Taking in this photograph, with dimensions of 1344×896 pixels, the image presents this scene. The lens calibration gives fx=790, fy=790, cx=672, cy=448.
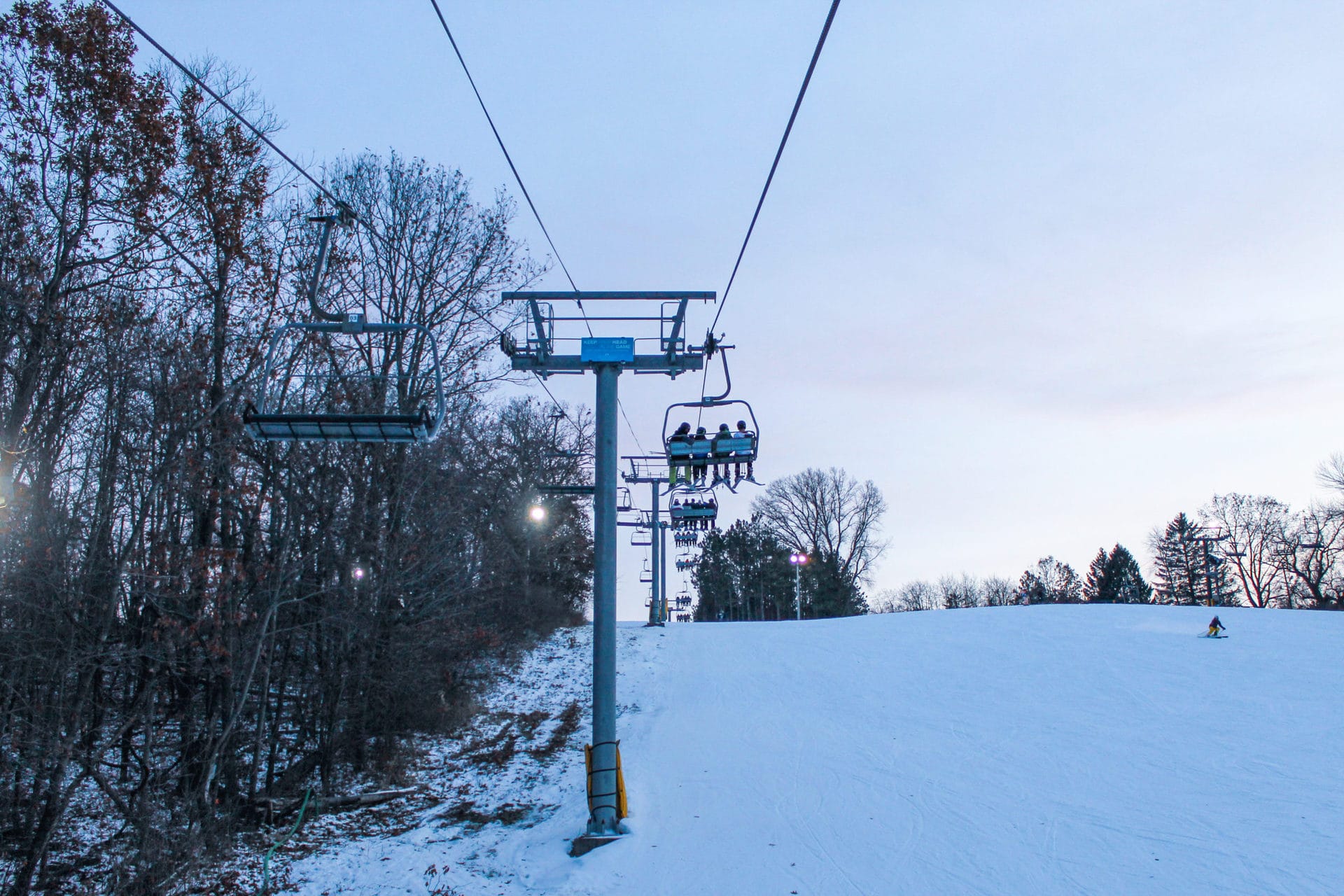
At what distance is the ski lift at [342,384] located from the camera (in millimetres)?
6520

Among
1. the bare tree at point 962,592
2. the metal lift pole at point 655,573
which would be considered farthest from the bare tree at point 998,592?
the metal lift pole at point 655,573

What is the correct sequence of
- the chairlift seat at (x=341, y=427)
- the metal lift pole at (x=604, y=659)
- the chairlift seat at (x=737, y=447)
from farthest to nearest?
the chairlift seat at (x=737, y=447) < the metal lift pole at (x=604, y=659) < the chairlift seat at (x=341, y=427)

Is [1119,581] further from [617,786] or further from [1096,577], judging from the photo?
[617,786]

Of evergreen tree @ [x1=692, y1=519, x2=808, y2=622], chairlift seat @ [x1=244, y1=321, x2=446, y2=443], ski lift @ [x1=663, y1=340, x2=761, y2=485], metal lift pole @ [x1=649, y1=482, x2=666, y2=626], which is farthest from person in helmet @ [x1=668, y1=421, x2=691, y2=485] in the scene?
evergreen tree @ [x1=692, y1=519, x2=808, y2=622]

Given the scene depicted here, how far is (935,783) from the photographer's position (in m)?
13.0

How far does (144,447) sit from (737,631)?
2515 cm

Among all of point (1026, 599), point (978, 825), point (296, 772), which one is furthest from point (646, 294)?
point (1026, 599)

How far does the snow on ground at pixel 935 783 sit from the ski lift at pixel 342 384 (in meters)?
5.97

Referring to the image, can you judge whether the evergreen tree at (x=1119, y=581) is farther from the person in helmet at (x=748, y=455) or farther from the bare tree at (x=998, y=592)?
the person in helmet at (x=748, y=455)

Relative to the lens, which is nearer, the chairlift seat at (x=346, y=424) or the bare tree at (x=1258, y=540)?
the chairlift seat at (x=346, y=424)

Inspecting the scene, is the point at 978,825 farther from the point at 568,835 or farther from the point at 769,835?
the point at 568,835

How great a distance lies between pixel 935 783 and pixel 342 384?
1213 cm

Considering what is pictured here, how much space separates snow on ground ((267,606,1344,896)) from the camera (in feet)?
31.4

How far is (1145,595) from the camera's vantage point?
261 ft
